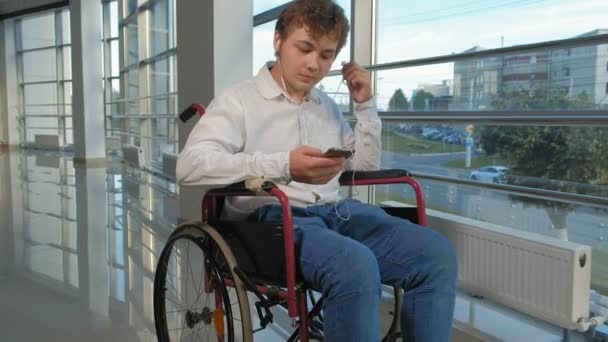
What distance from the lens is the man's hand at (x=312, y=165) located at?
1.08 metres

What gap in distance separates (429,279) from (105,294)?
5.45 ft

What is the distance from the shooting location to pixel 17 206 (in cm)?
461

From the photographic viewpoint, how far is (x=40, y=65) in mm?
12828

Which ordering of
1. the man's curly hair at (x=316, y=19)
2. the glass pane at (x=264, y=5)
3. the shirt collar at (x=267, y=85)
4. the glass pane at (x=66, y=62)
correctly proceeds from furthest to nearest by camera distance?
the glass pane at (x=66, y=62)
the glass pane at (x=264, y=5)
the shirt collar at (x=267, y=85)
the man's curly hair at (x=316, y=19)

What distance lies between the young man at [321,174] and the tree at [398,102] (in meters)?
1.42

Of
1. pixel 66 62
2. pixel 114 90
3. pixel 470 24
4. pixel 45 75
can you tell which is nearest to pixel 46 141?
pixel 45 75

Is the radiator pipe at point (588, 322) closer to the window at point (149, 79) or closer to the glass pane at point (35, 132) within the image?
the window at point (149, 79)

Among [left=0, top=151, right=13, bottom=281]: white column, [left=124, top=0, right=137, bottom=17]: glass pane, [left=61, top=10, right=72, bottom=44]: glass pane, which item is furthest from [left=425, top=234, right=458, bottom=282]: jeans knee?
[left=61, top=10, right=72, bottom=44]: glass pane

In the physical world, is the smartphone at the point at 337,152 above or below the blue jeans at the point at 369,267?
above

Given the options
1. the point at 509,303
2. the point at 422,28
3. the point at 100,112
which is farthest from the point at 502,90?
the point at 100,112

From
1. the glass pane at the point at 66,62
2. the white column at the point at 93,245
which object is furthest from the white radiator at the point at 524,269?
the glass pane at the point at 66,62

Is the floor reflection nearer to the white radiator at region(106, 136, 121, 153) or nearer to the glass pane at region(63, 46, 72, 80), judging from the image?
→ the white radiator at region(106, 136, 121, 153)

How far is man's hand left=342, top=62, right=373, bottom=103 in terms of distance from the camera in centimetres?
143

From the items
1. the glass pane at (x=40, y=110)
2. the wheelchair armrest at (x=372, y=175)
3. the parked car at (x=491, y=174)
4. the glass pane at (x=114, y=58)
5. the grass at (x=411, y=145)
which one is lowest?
the parked car at (x=491, y=174)
